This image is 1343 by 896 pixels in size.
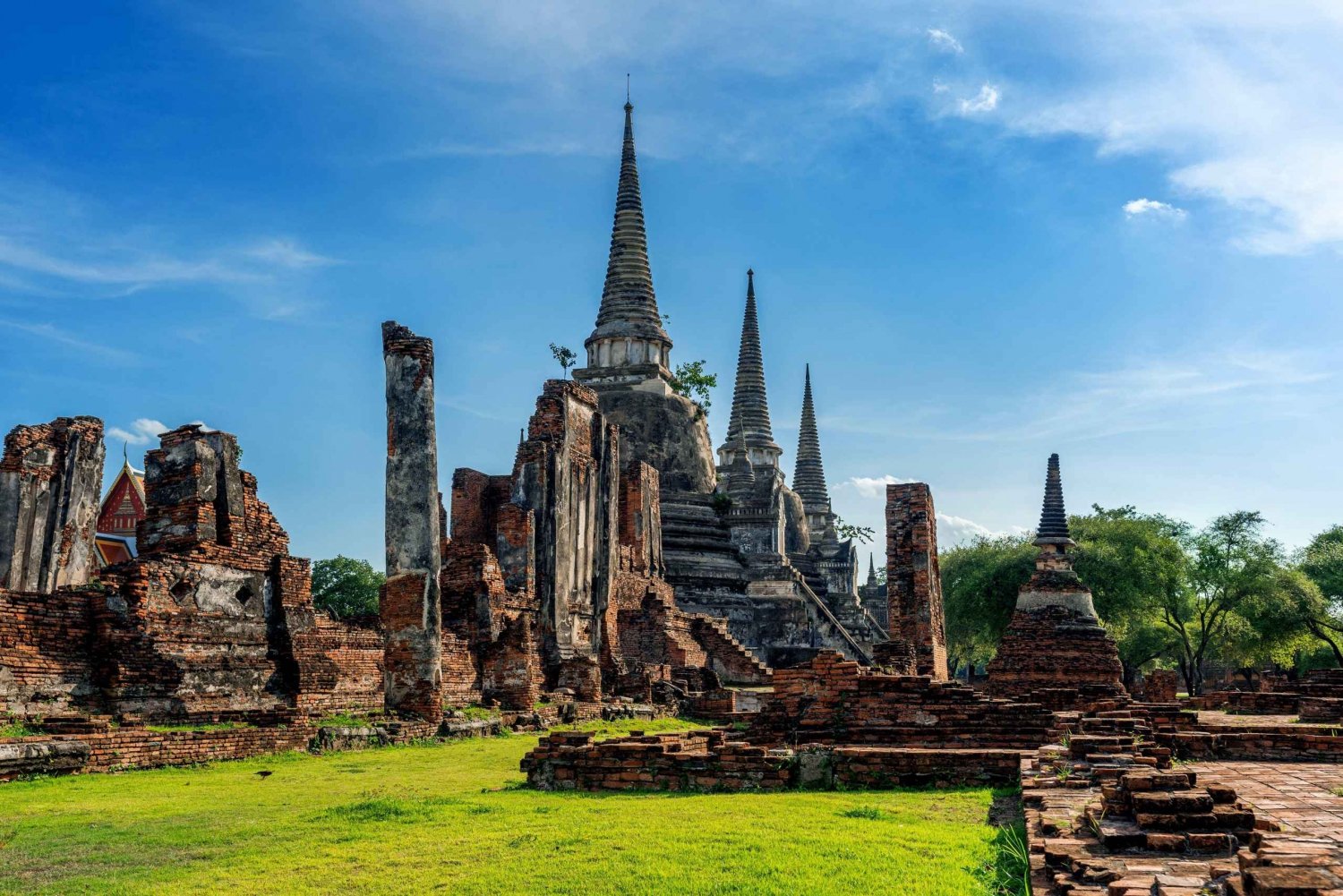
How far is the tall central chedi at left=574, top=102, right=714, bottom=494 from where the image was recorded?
1578 inches

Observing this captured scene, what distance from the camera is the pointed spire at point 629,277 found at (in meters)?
42.2

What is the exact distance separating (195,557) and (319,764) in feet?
14.6

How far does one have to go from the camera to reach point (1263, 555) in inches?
1639

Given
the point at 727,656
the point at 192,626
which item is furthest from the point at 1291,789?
the point at 727,656

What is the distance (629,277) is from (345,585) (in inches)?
651

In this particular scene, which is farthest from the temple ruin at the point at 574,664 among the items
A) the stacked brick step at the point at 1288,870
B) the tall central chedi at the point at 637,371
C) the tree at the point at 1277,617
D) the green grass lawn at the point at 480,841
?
the tree at the point at 1277,617

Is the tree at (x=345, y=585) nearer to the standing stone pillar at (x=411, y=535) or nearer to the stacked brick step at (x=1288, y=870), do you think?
the standing stone pillar at (x=411, y=535)

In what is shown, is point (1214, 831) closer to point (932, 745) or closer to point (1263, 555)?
point (932, 745)

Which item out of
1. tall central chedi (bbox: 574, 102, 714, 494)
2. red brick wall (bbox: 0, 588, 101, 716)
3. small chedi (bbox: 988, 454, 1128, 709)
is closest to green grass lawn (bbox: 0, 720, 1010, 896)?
red brick wall (bbox: 0, 588, 101, 716)

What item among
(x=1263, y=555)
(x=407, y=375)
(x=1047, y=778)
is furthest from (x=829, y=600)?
(x=1047, y=778)

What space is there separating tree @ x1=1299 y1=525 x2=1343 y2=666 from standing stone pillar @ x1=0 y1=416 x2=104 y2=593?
115 ft

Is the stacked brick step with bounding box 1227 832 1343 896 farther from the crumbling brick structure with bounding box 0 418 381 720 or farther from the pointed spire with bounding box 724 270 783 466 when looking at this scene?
the pointed spire with bounding box 724 270 783 466

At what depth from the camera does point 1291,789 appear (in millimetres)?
8781

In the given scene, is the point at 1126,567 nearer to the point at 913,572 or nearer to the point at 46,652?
the point at 913,572
